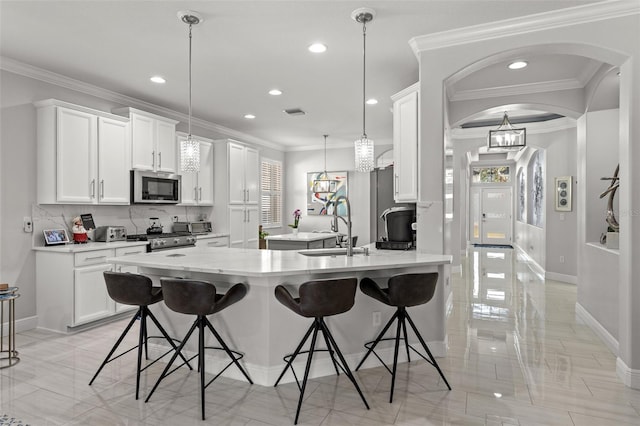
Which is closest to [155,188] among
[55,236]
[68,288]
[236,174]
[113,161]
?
[113,161]

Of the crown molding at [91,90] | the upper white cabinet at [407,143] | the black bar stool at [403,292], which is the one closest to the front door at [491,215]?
the crown molding at [91,90]

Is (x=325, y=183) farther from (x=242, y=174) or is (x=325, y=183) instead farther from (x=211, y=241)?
(x=211, y=241)

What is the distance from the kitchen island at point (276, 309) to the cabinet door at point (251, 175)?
3.64 meters

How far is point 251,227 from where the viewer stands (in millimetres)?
6938

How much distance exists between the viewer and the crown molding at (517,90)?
449cm

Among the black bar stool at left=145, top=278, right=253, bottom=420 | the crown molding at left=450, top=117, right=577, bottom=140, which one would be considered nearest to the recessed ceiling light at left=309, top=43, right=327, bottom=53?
the black bar stool at left=145, top=278, right=253, bottom=420

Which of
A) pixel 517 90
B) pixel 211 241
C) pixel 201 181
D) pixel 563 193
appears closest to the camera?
pixel 517 90

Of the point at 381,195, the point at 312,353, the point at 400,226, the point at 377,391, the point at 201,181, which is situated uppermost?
the point at 201,181

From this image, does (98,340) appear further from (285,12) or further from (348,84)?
(348,84)

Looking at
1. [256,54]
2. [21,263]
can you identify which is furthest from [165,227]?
[256,54]

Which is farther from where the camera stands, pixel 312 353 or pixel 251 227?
pixel 251 227

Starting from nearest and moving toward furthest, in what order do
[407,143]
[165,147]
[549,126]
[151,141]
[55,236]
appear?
[407,143] < [55,236] < [151,141] < [165,147] < [549,126]

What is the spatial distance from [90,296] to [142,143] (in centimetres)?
203

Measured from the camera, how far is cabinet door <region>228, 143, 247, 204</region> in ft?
21.0
